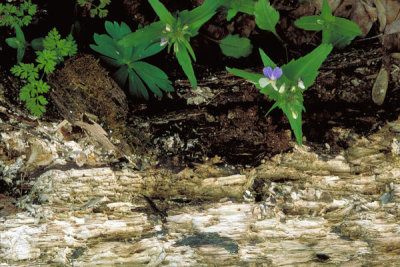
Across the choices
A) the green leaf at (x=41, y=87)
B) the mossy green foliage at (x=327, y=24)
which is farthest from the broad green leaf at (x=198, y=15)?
the green leaf at (x=41, y=87)

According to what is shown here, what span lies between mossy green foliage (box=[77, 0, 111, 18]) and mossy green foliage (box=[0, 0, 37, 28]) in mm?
430

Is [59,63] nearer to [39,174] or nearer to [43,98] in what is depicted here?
[43,98]

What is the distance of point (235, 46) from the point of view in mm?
3195

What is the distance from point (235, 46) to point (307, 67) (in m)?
0.95

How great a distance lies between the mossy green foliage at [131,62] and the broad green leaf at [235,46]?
2.24 ft

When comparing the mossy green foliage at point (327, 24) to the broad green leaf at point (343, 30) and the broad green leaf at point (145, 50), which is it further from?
the broad green leaf at point (145, 50)

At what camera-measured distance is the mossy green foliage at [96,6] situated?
9.75 feet

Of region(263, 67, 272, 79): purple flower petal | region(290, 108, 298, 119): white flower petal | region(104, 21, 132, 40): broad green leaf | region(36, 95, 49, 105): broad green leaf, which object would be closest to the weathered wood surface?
region(36, 95, 49, 105): broad green leaf

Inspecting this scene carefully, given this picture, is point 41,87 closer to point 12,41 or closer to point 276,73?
point 12,41

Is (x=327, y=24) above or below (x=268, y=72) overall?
above

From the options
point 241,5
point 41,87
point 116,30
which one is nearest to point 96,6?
point 116,30

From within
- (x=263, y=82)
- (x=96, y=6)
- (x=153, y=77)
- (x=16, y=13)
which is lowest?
(x=263, y=82)

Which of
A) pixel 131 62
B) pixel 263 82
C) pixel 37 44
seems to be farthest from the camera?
pixel 131 62

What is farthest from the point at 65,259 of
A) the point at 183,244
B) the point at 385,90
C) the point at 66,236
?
the point at 385,90
